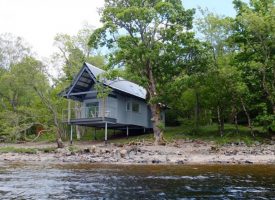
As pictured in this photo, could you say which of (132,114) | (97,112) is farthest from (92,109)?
(132,114)

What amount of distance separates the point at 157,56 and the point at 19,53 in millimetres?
25105

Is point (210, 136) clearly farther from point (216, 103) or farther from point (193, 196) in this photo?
point (193, 196)

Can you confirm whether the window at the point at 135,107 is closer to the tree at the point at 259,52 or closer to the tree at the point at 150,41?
the tree at the point at 150,41

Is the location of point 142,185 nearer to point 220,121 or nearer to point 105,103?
point 220,121

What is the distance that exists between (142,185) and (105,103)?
21914mm

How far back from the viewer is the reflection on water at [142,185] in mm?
8117

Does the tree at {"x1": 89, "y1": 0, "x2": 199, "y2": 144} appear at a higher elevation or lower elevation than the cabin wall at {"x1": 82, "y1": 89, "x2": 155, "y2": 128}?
higher

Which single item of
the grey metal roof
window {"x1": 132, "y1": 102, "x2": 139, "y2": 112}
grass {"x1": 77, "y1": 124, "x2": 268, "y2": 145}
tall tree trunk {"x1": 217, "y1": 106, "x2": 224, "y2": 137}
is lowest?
grass {"x1": 77, "y1": 124, "x2": 268, "y2": 145}

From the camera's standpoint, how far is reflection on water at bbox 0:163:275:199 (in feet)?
26.6

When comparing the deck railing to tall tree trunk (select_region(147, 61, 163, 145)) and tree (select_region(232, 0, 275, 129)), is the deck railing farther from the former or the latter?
tree (select_region(232, 0, 275, 129))

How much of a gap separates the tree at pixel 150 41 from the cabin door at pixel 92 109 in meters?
4.91

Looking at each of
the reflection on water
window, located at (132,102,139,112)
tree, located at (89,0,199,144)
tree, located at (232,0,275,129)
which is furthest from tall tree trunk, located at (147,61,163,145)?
the reflection on water

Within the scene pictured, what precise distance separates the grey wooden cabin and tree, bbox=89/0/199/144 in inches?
106

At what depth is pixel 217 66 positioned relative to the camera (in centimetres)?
2817
